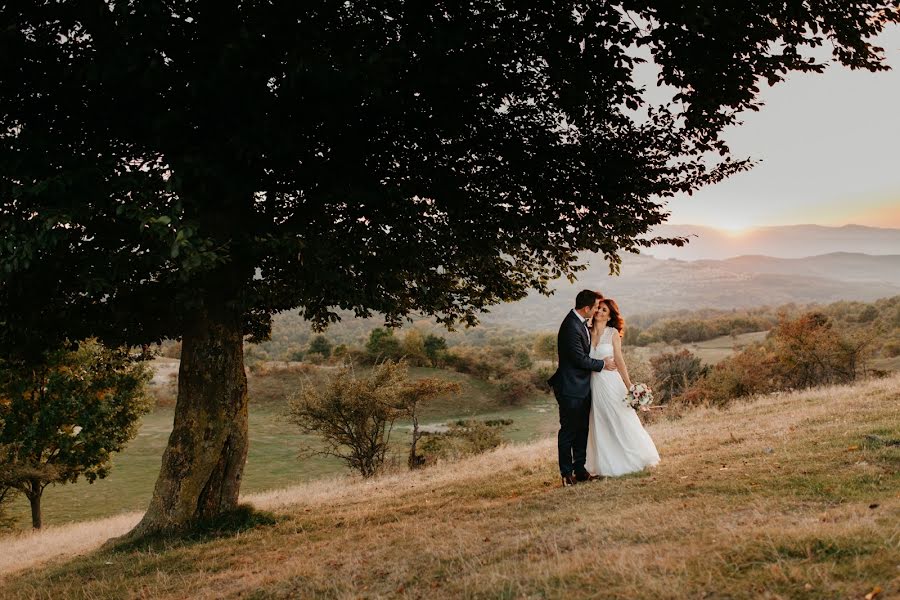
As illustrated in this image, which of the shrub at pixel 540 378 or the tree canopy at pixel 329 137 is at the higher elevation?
the tree canopy at pixel 329 137

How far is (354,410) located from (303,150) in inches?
729

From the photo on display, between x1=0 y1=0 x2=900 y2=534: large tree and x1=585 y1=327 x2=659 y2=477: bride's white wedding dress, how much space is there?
8.69ft

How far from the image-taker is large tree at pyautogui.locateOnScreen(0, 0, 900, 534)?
7461 mm

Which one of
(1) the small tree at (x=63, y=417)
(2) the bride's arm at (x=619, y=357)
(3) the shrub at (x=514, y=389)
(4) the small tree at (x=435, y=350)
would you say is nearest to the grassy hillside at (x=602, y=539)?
(2) the bride's arm at (x=619, y=357)

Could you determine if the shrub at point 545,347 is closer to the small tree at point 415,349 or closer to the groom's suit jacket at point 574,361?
the small tree at point 415,349

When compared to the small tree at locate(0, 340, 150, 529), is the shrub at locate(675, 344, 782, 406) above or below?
below

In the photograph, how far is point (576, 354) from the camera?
9523 millimetres

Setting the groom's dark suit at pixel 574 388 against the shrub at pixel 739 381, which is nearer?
the groom's dark suit at pixel 574 388

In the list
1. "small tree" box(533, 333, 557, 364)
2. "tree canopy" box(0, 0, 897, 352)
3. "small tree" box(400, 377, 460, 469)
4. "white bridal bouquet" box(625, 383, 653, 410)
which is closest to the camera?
"tree canopy" box(0, 0, 897, 352)

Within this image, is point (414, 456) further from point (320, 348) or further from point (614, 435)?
point (320, 348)

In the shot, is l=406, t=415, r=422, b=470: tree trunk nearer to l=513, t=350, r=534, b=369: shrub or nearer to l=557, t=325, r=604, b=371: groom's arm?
l=557, t=325, r=604, b=371: groom's arm

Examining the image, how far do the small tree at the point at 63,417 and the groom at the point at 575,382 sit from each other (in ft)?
52.1

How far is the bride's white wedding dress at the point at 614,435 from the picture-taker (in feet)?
31.5

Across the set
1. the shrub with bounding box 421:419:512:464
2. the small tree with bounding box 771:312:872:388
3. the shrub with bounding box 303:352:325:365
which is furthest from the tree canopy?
the shrub with bounding box 303:352:325:365
